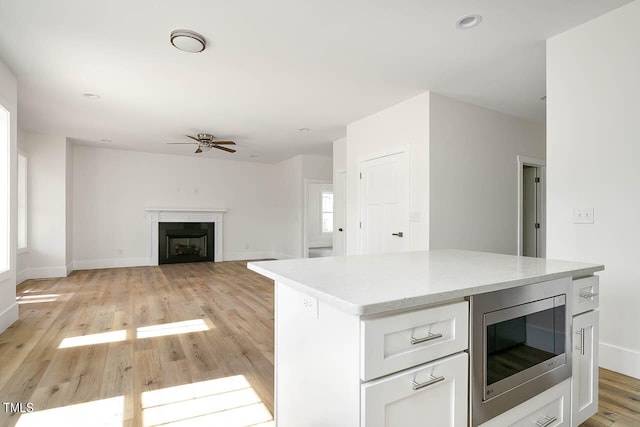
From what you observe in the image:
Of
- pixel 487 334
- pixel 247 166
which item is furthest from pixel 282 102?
pixel 247 166

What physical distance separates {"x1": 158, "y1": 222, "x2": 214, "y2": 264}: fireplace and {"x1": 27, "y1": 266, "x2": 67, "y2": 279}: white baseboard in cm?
186

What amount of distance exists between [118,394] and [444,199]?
350 cm

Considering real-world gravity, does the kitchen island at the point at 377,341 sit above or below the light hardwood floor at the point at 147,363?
above

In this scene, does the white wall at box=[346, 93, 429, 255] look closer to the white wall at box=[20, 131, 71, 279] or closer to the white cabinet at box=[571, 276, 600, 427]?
the white cabinet at box=[571, 276, 600, 427]

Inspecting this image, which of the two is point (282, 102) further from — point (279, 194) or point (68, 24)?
point (279, 194)

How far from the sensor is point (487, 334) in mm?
1236

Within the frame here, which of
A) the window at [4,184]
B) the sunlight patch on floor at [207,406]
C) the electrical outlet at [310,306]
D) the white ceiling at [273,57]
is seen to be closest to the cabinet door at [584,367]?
the electrical outlet at [310,306]

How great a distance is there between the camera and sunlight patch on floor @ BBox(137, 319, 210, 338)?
10.2ft

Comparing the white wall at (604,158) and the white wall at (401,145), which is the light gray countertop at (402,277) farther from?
the white wall at (401,145)

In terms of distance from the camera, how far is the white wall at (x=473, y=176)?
3.81 meters

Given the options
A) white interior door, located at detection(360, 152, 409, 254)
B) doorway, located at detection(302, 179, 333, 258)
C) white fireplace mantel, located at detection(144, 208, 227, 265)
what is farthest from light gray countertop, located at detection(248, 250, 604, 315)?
doorway, located at detection(302, 179, 333, 258)

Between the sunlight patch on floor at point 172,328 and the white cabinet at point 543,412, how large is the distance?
2.72m

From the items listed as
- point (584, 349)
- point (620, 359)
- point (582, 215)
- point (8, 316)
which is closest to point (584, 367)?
point (584, 349)

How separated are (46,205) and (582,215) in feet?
Result: 24.5
